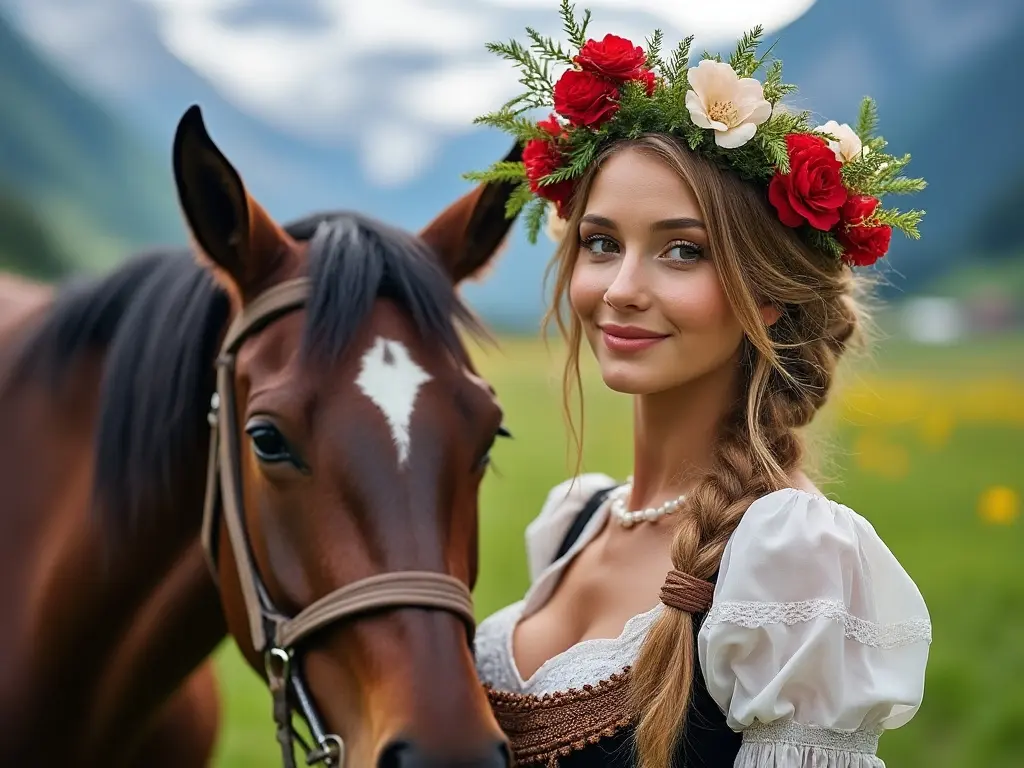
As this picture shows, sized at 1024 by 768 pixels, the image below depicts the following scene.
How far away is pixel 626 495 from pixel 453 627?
574 millimetres

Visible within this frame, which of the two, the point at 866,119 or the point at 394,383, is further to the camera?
the point at 866,119

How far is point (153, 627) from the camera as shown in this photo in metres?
1.88

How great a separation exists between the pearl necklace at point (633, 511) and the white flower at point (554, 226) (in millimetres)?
528

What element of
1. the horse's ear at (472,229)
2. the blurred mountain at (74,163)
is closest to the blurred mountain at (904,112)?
the blurred mountain at (74,163)

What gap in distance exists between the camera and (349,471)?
4.83 feet

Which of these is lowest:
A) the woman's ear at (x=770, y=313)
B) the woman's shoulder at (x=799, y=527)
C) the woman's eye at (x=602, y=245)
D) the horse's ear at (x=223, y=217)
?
the woman's shoulder at (x=799, y=527)

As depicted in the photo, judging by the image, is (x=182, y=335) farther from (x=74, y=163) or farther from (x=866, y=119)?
(x=74, y=163)

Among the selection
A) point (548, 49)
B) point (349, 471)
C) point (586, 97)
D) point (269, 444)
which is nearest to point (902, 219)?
point (586, 97)

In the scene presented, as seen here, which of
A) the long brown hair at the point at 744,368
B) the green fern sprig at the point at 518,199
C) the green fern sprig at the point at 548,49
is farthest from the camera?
the green fern sprig at the point at 518,199

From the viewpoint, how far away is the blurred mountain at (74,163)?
24.7ft

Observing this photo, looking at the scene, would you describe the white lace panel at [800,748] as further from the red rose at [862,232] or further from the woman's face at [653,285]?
the red rose at [862,232]

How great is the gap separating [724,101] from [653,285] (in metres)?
0.33

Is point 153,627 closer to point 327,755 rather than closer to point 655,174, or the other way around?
point 327,755

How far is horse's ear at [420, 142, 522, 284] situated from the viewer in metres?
1.94
